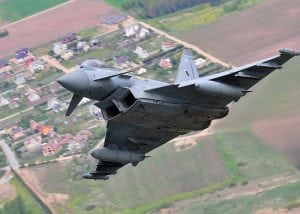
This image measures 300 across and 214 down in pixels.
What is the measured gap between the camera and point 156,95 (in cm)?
4122

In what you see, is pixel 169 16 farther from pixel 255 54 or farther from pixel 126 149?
pixel 126 149

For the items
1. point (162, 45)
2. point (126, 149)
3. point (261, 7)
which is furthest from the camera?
point (261, 7)

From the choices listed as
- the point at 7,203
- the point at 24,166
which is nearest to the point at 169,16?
the point at 24,166

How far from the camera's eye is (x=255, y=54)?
102 meters

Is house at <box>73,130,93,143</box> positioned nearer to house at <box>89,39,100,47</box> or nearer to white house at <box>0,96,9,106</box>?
white house at <box>0,96,9,106</box>

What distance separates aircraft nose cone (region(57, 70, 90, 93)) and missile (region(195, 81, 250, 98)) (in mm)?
5605

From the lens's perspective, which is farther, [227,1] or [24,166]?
[227,1]

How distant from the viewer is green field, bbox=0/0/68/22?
126250 mm

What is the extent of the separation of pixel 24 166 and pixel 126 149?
121ft

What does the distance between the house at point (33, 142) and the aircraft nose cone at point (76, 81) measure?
157ft

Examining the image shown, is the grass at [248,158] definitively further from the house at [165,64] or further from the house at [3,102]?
the house at [3,102]

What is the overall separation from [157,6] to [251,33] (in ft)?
69.6

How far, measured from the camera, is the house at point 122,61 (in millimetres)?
103500

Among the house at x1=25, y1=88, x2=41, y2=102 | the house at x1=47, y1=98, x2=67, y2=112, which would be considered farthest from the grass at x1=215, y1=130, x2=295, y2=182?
the house at x1=25, y1=88, x2=41, y2=102
